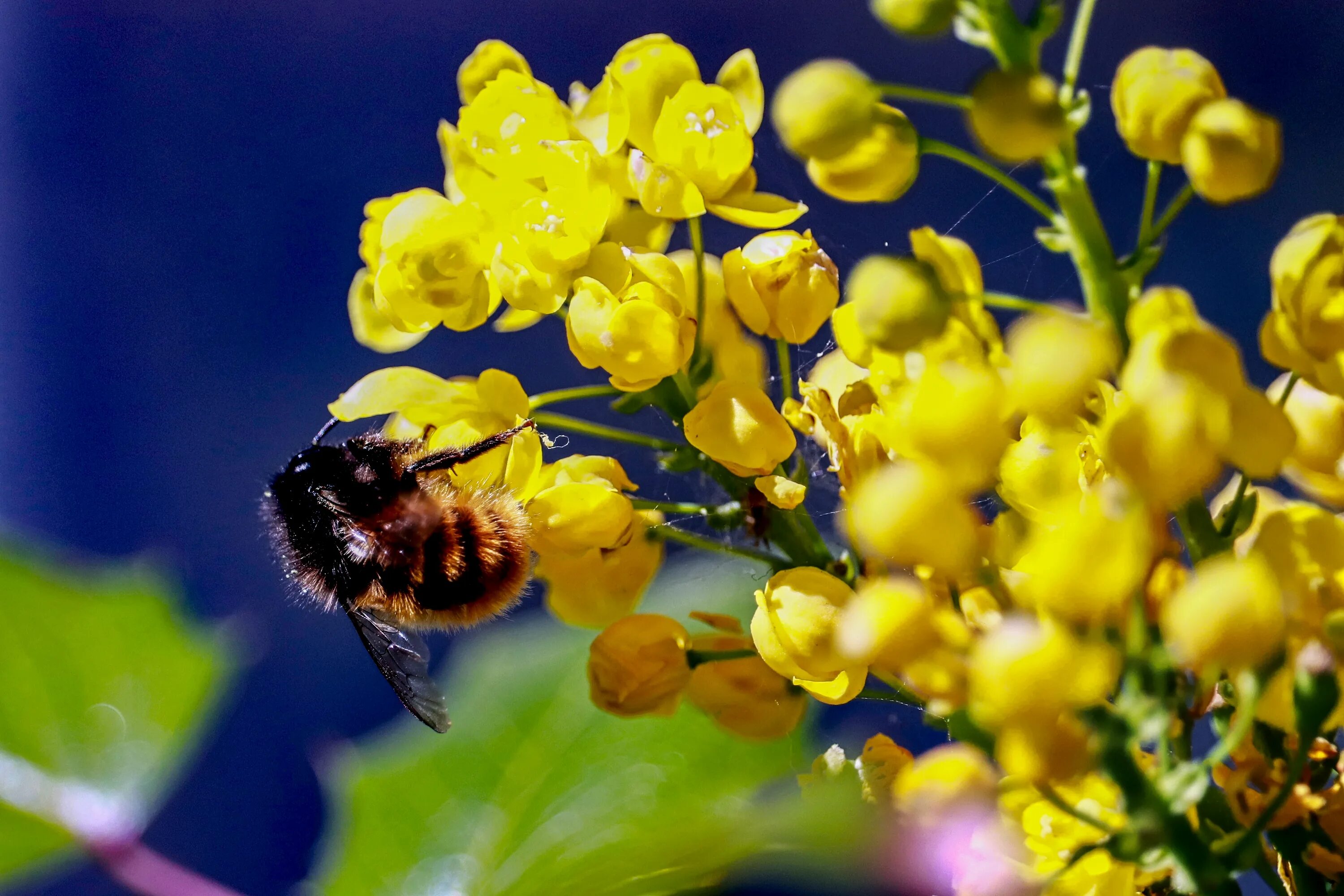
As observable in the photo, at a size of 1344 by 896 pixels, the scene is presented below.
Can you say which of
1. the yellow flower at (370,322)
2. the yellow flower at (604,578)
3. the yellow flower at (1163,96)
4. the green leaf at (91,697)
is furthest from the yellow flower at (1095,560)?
the green leaf at (91,697)

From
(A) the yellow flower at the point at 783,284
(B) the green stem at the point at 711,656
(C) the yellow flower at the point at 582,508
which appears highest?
(A) the yellow flower at the point at 783,284

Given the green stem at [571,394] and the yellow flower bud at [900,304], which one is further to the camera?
the green stem at [571,394]

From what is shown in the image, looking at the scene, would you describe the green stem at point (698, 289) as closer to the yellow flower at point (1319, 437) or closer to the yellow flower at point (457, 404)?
the yellow flower at point (457, 404)

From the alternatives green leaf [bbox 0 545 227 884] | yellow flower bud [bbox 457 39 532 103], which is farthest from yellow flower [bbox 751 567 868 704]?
green leaf [bbox 0 545 227 884]

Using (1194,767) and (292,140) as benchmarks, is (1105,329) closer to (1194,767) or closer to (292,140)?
(1194,767)

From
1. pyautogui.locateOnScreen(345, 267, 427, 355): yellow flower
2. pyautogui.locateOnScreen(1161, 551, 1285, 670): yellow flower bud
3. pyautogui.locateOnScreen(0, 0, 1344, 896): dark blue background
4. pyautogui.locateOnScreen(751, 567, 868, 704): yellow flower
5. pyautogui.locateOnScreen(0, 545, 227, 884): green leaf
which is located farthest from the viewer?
pyautogui.locateOnScreen(0, 0, 1344, 896): dark blue background

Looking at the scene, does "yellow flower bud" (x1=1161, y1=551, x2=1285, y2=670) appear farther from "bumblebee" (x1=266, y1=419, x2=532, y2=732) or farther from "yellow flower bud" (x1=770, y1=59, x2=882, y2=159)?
"bumblebee" (x1=266, y1=419, x2=532, y2=732)
